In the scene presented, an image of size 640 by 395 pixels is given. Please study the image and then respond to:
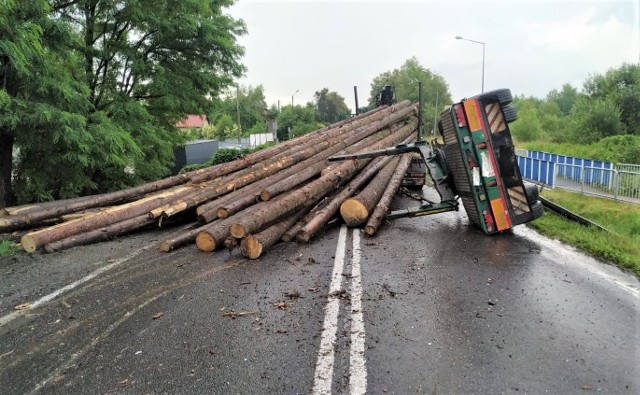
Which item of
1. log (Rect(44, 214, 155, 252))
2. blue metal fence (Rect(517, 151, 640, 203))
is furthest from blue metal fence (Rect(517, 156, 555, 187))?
log (Rect(44, 214, 155, 252))

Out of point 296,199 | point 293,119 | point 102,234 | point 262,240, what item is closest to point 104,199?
point 102,234

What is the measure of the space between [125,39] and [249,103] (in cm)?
8383

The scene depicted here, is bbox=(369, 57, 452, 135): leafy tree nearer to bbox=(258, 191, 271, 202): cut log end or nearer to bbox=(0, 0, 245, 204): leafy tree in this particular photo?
bbox=(0, 0, 245, 204): leafy tree

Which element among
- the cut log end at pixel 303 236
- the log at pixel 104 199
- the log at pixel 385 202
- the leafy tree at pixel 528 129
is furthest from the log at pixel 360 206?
the leafy tree at pixel 528 129

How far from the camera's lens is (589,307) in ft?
15.1

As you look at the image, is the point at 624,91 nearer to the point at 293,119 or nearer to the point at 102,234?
the point at 293,119

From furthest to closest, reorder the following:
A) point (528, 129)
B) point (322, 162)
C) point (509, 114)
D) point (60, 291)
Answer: point (528, 129), point (322, 162), point (509, 114), point (60, 291)

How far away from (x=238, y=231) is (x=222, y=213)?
1209mm

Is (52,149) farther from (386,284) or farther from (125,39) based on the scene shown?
(386,284)

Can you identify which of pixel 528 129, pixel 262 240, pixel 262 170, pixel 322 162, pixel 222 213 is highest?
pixel 528 129

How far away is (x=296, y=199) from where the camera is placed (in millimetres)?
7922

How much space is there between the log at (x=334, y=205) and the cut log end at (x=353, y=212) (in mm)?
309

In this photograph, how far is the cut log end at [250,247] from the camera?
6.52 meters

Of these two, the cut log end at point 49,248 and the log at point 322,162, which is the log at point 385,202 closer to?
the log at point 322,162
